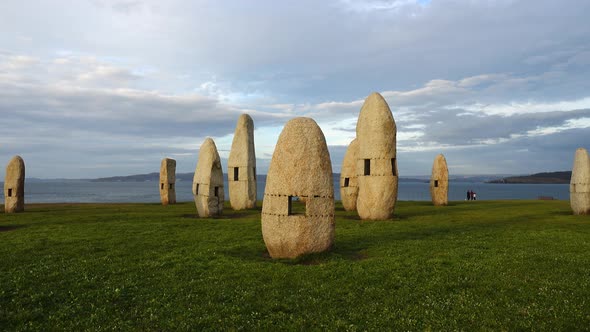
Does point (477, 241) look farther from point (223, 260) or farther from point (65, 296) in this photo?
point (65, 296)

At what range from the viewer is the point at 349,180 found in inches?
1195

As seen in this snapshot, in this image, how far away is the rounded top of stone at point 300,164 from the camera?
1269cm

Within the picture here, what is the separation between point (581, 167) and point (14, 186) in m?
36.7

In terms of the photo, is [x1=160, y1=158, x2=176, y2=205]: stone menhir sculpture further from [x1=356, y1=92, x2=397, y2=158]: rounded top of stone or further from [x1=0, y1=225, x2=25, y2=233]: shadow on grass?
[x1=356, y1=92, x2=397, y2=158]: rounded top of stone

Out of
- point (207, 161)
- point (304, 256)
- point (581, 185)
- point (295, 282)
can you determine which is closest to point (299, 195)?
point (304, 256)

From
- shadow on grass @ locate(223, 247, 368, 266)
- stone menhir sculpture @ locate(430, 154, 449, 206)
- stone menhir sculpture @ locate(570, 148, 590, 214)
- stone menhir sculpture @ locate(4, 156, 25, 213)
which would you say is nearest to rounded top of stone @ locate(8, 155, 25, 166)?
stone menhir sculpture @ locate(4, 156, 25, 213)

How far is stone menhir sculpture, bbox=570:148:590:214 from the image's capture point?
80.9 ft

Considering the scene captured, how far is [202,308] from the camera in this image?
834 centimetres

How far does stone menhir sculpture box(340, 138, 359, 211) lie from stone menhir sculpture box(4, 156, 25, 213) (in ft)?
73.9

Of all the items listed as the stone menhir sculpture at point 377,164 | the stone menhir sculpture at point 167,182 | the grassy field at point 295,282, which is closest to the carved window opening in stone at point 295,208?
the grassy field at point 295,282

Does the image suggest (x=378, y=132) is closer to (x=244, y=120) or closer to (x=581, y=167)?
(x=244, y=120)

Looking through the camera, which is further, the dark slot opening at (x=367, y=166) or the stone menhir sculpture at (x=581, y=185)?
the stone menhir sculpture at (x=581, y=185)

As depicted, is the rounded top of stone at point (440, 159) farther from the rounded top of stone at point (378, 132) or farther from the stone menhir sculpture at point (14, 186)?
the stone menhir sculpture at point (14, 186)

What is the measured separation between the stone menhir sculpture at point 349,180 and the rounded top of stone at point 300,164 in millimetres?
17200
